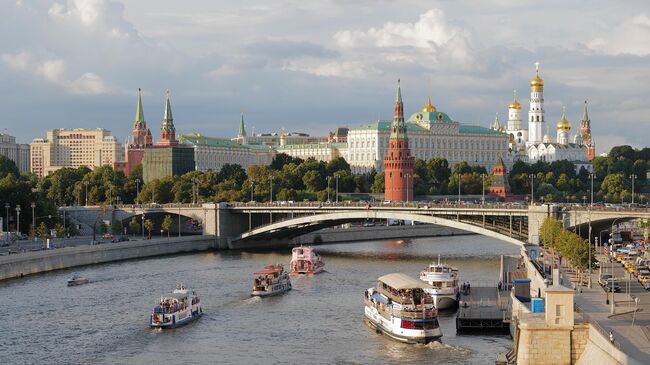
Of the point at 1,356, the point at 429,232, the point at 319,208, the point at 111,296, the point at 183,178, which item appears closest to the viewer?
the point at 1,356

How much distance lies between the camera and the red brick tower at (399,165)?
151625 millimetres

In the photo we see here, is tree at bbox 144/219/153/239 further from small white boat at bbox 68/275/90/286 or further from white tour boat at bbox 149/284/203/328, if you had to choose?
white tour boat at bbox 149/284/203/328

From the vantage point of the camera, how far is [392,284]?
53.8 meters

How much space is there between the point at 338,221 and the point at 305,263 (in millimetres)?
24757

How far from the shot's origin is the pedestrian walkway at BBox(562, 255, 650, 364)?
37094mm

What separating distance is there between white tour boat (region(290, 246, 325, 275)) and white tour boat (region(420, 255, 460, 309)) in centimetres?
1709

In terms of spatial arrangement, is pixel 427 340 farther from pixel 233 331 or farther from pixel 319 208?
pixel 319 208

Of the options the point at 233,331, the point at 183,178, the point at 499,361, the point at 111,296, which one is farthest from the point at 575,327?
the point at 183,178

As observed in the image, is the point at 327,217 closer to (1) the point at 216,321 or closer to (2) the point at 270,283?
(2) the point at 270,283

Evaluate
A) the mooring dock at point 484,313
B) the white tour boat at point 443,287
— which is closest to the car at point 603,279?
the mooring dock at point 484,313

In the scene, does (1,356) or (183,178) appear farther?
(183,178)

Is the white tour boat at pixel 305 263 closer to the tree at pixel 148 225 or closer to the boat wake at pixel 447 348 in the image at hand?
the boat wake at pixel 447 348

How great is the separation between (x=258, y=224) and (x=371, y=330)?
56.2 metres

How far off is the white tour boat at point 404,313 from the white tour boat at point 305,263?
78.4ft
